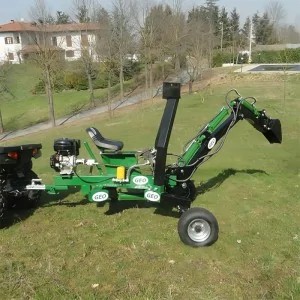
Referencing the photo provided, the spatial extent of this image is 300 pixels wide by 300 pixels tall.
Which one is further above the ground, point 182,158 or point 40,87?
point 182,158

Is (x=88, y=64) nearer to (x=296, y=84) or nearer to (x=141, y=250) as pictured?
(x=296, y=84)

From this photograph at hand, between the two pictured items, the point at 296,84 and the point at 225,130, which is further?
the point at 296,84

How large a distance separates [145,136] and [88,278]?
32.1 ft

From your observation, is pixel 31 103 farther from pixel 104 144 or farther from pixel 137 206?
pixel 104 144

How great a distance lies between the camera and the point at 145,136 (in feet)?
46.4

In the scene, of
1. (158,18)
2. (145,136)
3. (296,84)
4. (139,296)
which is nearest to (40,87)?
(158,18)

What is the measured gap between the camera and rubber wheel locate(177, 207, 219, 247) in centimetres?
521

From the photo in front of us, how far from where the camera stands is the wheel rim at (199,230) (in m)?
5.27

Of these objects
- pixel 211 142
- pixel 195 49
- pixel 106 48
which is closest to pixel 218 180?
pixel 211 142

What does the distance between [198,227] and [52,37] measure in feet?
93.7

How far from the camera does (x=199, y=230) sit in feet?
17.5

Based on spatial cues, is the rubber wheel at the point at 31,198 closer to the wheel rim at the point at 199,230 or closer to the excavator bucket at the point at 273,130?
the wheel rim at the point at 199,230

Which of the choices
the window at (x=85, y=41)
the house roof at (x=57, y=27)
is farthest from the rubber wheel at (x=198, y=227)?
the window at (x=85, y=41)

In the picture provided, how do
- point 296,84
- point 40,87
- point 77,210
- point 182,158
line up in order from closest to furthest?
1. point 182,158
2. point 77,210
3. point 296,84
4. point 40,87
